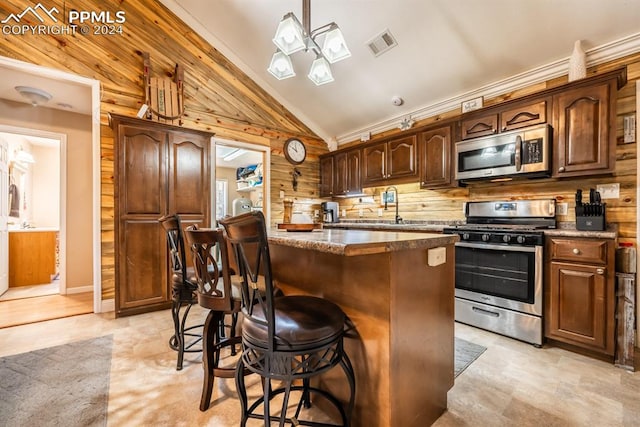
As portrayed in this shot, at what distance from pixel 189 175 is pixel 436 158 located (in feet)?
10.4

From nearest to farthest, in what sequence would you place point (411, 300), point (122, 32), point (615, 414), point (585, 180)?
point (411, 300) → point (615, 414) → point (585, 180) → point (122, 32)

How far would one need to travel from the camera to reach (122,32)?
3379 millimetres

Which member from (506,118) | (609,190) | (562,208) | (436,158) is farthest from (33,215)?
(609,190)

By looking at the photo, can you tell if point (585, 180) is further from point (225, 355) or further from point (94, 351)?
point (94, 351)

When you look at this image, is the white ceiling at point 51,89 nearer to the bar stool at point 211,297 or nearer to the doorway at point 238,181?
the doorway at point 238,181

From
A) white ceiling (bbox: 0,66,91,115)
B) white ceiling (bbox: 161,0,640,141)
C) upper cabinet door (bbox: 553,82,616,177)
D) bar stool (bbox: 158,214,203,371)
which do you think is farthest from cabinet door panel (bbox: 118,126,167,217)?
upper cabinet door (bbox: 553,82,616,177)

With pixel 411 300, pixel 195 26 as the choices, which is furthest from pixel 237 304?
pixel 195 26

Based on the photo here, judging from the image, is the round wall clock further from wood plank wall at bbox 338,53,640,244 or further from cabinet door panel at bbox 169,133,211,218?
wood plank wall at bbox 338,53,640,244

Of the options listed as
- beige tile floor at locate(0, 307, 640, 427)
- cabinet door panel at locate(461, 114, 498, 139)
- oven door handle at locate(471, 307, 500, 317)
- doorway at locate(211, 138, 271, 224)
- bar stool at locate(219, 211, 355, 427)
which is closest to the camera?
bar stool at locate(219, 211, 355, 427)

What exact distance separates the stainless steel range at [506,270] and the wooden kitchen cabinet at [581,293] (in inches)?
3.6

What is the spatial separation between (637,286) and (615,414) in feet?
4.50

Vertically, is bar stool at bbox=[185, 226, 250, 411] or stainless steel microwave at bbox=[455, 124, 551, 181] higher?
stainless steel microwave at bbox=[455, 124, 551, 181]

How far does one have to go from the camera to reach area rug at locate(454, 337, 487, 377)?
6.66 ft

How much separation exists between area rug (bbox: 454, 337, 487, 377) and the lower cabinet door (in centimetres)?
63
